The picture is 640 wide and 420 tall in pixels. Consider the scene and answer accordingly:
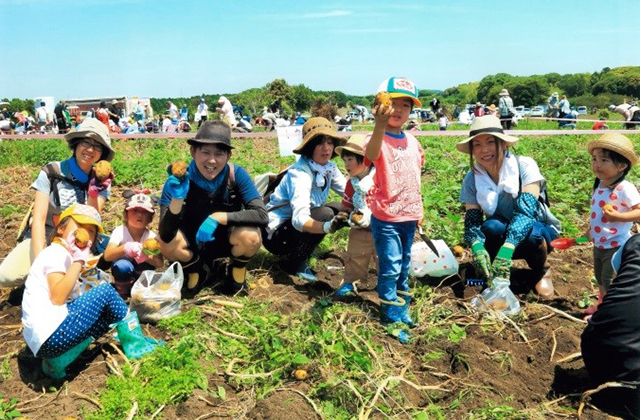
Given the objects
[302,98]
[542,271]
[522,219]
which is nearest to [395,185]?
[522,219]

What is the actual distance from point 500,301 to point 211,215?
2134 millimetres

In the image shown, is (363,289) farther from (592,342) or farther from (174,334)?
(592,342)

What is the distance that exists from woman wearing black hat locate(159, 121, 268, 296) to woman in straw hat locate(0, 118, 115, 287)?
63 cm

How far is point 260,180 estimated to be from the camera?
5.20 meters

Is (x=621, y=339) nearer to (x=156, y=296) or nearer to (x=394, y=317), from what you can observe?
(x=394, y=317)

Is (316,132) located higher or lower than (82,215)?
higher

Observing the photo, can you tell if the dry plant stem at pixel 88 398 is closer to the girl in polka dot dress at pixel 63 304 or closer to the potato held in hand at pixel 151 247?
the girl in polka dot dress at pixel 63 304

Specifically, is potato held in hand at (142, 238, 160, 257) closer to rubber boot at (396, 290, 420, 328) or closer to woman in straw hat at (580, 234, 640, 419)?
rubber boot at (396, 290, 420, 328)

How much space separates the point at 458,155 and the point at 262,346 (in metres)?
7.51

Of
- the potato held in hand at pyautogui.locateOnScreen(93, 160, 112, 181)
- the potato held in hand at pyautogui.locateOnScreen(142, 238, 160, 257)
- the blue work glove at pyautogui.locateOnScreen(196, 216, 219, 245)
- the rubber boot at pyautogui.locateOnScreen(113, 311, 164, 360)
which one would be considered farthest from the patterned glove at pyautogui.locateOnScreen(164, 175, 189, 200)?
the rubber boot at pyautogui.locateOnScreen(113, 311, 164, 360)

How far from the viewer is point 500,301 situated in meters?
3.88

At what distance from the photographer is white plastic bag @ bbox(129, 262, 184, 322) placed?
3.61 metres

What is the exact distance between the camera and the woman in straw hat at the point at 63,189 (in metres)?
4.02

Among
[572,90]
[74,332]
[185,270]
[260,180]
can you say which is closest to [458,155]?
[260,180]
